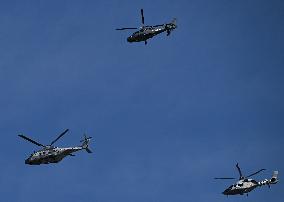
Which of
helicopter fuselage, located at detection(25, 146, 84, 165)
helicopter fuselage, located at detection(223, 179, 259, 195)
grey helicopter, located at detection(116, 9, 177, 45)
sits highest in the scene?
grey helicopter, located at detection(116, 9, 177, 45)

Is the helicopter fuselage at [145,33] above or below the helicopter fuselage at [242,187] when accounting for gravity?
above

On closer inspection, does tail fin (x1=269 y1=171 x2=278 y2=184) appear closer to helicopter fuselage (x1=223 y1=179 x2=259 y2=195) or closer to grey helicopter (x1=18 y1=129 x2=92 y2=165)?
helicopter fuselage (x1=223 y1=179 x2=259 y2=195)

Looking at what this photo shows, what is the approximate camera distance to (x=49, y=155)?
127500mm

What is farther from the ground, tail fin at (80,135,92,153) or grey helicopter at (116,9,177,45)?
grey helicopter at (116,9,177,45)

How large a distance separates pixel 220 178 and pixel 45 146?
38.8 metres

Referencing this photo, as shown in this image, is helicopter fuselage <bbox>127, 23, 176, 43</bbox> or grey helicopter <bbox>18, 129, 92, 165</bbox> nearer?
grey helicopter <bbox>18, 129, 92, 165</bbox>

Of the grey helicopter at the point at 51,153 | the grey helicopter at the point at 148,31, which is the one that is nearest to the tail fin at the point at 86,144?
the grey helicopter at the point at 51,153

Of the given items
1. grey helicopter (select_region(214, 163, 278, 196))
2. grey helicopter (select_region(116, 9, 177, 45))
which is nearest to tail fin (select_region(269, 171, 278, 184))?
grey helicopter (select_region(214, 163, 278, 196))

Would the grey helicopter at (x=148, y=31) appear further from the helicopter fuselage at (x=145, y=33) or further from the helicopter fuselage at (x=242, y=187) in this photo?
the helicopter fuselage at (x=242, y=187)

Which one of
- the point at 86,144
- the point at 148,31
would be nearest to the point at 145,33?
the point at 148,31

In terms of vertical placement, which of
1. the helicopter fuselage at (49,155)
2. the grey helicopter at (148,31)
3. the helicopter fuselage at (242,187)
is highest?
the grey helicopter at (148,31)

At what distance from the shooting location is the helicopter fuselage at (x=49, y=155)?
127 meters

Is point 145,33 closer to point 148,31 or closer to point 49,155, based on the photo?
point 148,31

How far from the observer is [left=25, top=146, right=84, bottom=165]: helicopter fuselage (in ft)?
416
